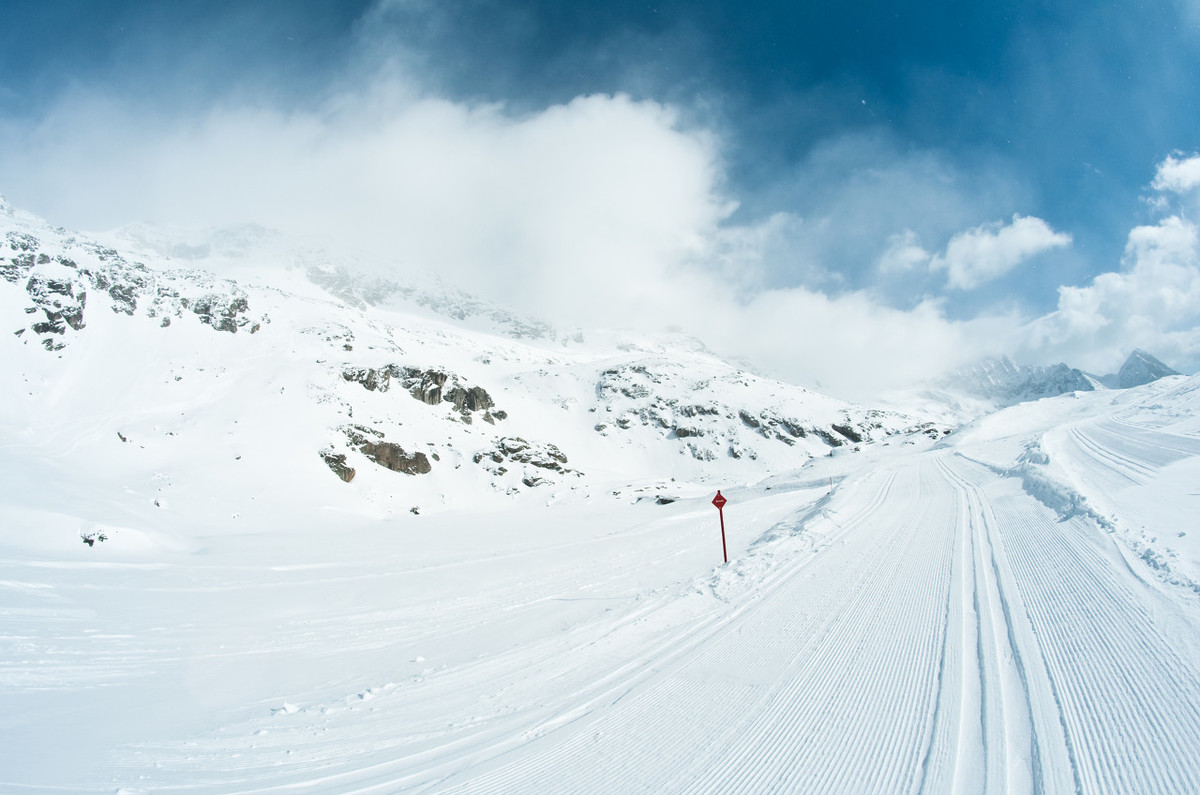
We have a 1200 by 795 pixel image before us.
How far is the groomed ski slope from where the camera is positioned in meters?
3.81

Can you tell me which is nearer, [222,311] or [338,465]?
[338,465]

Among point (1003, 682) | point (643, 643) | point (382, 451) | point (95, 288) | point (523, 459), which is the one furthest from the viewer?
point (523, 459)

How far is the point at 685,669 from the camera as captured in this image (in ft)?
18.6

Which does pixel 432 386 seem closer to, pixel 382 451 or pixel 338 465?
pixel 382 451

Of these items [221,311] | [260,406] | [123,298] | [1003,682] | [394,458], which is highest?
[123,298]

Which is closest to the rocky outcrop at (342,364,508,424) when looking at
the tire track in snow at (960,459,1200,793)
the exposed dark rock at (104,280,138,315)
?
the exposed dark rock at (104,280,138,315)

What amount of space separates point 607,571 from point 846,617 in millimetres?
6331

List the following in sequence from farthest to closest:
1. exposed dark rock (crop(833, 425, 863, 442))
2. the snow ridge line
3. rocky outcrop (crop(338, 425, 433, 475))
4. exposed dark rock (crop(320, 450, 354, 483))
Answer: exposed dark rock (crop(833, 425, 863, 442)), rocky outcrop (crop(338, 425, 433, 475)), exposed dark rock (crop(320, 450, 354, 483)), the snow ridge line

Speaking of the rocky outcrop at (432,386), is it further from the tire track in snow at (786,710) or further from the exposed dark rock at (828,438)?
the exposed dark rock at (828,438)

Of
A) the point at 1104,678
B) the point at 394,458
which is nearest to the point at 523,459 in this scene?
the point at 394,458

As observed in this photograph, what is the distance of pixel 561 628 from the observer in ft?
25.6

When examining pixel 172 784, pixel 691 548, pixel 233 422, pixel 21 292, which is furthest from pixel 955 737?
pixel 21 292

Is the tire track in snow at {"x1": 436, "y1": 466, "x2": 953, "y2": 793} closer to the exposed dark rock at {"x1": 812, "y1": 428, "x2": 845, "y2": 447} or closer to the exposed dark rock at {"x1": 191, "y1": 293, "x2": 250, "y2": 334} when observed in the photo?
the exposed dark rock at {"x1": 191, "y1": 293, "x2": 250, "y2": 334}

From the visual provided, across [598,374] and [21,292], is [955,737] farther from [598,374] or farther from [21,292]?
[598,374]
